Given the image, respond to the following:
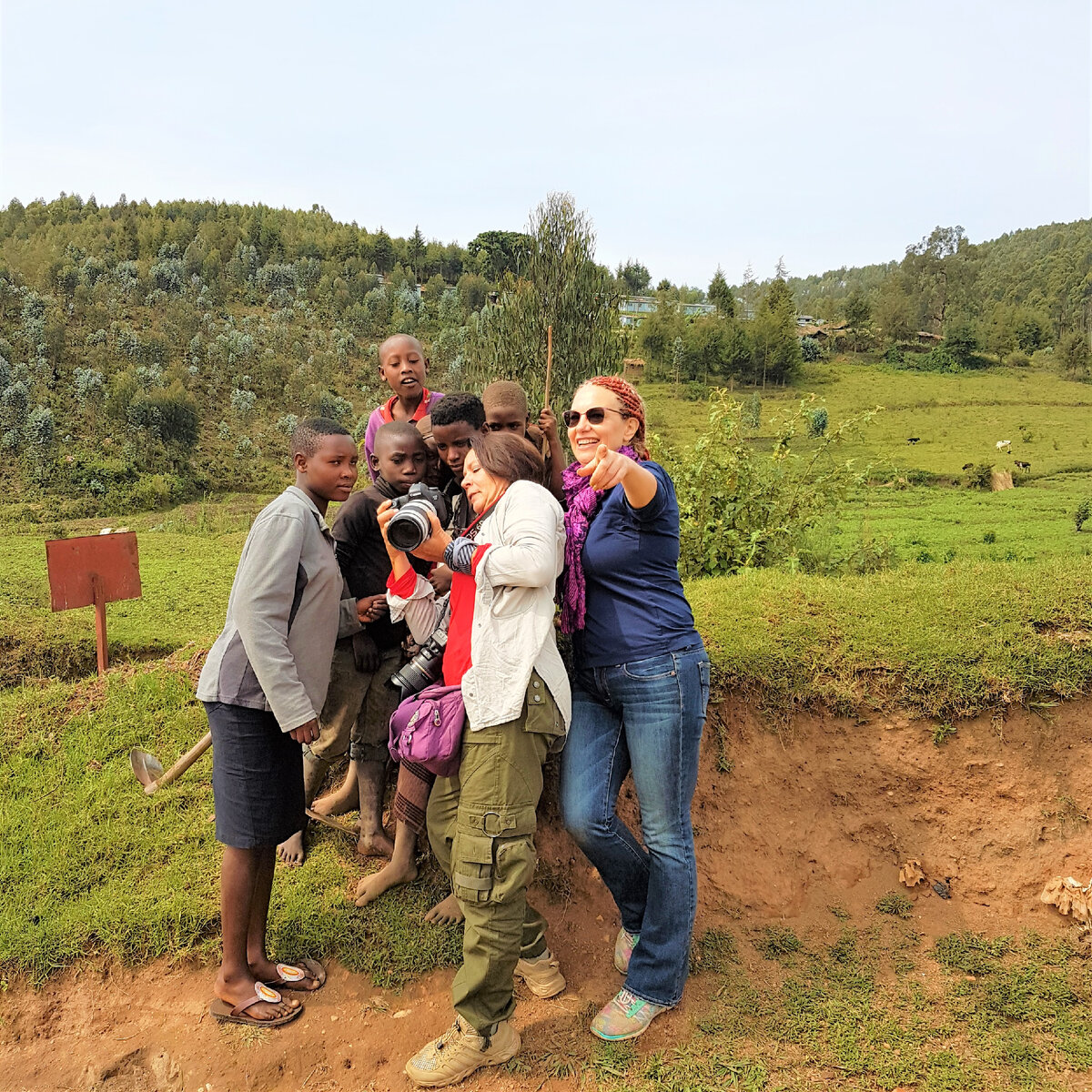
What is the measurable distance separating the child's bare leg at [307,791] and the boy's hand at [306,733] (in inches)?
35.8

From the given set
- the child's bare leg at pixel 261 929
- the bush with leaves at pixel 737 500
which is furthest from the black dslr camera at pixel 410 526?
the bush with leaves at pixel 737 500

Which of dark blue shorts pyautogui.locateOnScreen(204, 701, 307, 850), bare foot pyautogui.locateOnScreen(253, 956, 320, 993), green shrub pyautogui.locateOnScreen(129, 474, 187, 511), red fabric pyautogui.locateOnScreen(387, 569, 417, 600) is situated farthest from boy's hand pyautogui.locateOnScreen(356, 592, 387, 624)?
green shrub pyautogui.locateOnScreen(129, 474, 187, 511)

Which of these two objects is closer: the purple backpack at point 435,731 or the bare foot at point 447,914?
the purple backpack at point 435,731

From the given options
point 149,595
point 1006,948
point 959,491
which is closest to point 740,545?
point 1006,948

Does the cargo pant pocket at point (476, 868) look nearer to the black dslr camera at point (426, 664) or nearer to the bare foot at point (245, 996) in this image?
the black dslr camera at point (426, 664)

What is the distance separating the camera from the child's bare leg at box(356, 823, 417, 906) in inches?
136

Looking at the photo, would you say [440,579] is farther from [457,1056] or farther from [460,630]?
[457,1056]

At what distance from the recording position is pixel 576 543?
2773 mm

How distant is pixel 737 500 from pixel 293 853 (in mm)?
4689

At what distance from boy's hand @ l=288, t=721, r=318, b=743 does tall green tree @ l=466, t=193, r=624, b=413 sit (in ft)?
56.7

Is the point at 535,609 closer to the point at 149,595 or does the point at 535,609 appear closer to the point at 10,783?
the point at 10,783

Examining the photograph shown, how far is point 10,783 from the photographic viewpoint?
4238 millimetres

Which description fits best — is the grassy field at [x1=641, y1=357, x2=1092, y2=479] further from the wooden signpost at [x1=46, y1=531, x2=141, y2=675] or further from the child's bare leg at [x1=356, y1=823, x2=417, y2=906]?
the child's bare leg at [x1=356, y1=823, x2=417, y2=906]

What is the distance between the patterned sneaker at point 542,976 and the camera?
3.06 m
